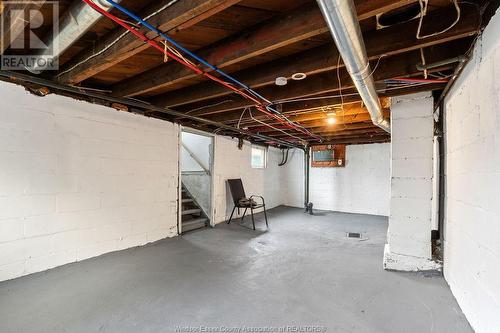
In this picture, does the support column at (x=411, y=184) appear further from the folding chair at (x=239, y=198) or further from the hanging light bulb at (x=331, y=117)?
the folding chair at (x=239, y=198)

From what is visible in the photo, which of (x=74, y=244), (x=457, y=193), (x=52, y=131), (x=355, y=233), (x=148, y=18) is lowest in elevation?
(x=355, y=233)

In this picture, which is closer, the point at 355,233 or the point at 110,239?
the point at 110,239

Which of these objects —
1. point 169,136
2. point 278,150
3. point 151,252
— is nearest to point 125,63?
point 169,136

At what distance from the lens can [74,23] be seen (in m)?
1.27

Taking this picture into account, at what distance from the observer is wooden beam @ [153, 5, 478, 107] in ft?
4.51

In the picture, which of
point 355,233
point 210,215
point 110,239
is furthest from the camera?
point 210,215

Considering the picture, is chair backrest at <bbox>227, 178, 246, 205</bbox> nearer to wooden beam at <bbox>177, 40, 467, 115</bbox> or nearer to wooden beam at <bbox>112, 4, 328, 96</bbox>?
wooden beam at <bbox>177, 40, 467, 115</bbox>

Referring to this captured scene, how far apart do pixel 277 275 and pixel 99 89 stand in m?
2.72

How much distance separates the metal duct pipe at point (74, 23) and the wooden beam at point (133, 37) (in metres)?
0.21

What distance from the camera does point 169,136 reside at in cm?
355

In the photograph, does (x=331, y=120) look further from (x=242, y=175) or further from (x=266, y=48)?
(x=242, y=175)

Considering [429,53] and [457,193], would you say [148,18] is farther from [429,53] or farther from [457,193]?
[457,193]

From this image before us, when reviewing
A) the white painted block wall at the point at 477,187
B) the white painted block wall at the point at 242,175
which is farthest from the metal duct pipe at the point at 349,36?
the white painted block wall at the point at 242,175

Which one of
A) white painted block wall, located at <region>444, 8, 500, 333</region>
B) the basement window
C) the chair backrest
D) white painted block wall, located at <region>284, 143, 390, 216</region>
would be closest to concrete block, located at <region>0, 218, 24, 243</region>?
the chair backrest
